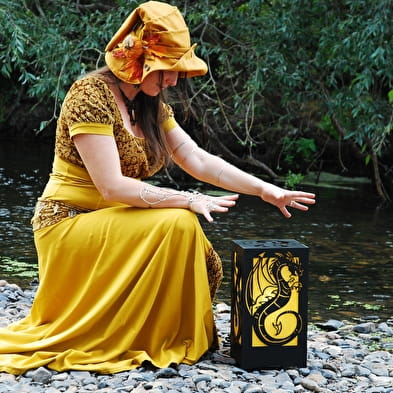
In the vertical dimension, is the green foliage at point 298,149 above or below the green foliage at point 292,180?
above

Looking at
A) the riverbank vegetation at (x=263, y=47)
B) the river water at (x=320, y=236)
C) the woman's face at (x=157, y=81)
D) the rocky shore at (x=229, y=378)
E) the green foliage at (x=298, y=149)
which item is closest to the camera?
the rocky shore at (x=229, y=378)

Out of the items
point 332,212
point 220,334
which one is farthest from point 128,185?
point 332,212

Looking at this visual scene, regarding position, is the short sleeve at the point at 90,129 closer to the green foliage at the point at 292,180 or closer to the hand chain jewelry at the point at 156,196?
the hand chain jewelry at the point at 156,196

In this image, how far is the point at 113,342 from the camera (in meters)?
3.36

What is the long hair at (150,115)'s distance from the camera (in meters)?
3.53

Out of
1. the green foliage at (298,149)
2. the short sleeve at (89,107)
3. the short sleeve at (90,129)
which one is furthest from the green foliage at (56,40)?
the short sleeve at (90,129)

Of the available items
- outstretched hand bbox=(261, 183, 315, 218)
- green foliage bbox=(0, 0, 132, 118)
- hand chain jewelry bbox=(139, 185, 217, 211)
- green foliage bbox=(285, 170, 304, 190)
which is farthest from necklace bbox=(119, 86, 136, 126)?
green foliage bbox=(285, 170, 304, 190)

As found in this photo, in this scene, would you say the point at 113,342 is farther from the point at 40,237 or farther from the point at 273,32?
the point at 273,32

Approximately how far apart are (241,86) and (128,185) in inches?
301

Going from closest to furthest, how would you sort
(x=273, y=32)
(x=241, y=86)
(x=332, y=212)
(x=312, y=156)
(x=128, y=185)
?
(x=128, y=185)
(x=273, y=32)
(x=332, y=212)
(x=241, y=86)
(x=312, y=156)

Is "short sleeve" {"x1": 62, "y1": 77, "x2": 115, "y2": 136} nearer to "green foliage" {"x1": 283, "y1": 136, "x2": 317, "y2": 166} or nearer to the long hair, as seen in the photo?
the long hair

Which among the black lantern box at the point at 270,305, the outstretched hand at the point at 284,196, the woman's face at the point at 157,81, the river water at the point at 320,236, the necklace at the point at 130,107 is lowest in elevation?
the river water at the point at 320,236

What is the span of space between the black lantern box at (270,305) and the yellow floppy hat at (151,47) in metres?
0.79

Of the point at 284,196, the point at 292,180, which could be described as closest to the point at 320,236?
the point at 292,180
